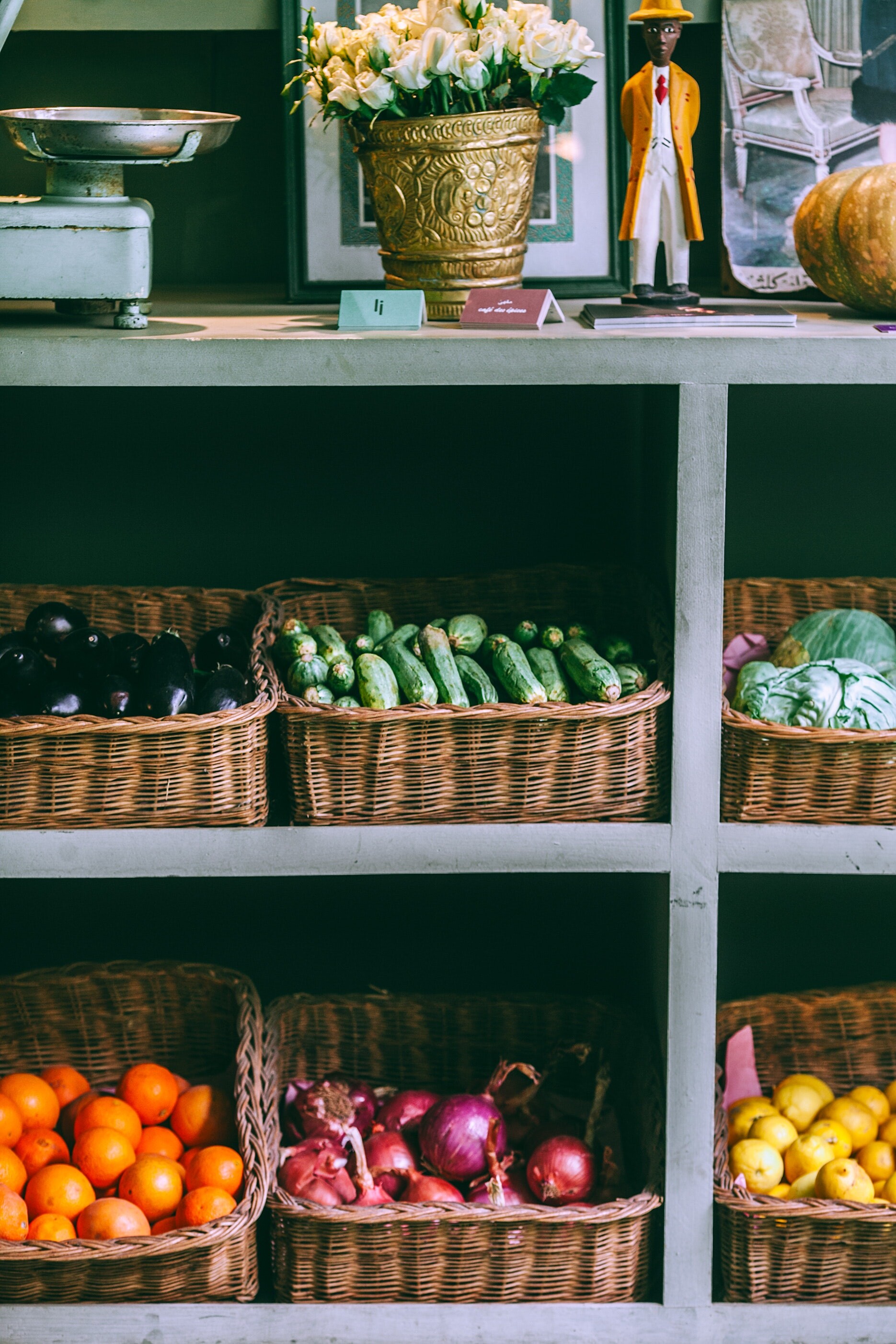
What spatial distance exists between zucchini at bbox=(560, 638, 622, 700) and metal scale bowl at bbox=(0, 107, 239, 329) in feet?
2.10

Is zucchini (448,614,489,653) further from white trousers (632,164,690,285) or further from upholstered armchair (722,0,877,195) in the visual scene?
upholstered armchair (722,0,877,195)

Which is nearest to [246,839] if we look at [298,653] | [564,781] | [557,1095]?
[298,653]

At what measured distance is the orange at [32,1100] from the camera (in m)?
1.72

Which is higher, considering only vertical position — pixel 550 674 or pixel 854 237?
pixel 854 237

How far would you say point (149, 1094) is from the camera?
5.68 ft

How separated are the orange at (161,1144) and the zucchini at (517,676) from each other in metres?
0.73

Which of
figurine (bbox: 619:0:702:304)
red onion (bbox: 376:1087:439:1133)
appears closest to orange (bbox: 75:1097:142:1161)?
red onion (bbox: 376:1087:439:1133)

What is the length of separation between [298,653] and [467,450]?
552 millimetres

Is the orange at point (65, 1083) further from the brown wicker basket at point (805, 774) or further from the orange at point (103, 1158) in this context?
the brown wicker basket at point (805, 774)

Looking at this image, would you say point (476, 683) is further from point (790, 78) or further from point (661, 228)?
point (790, 78)

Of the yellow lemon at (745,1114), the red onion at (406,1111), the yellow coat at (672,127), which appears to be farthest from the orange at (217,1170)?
the yellow coat at (672,127)

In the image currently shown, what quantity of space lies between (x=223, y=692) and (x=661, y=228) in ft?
2.60

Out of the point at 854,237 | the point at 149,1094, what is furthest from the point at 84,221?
the point at 149,1094

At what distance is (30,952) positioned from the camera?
2.13 metres
